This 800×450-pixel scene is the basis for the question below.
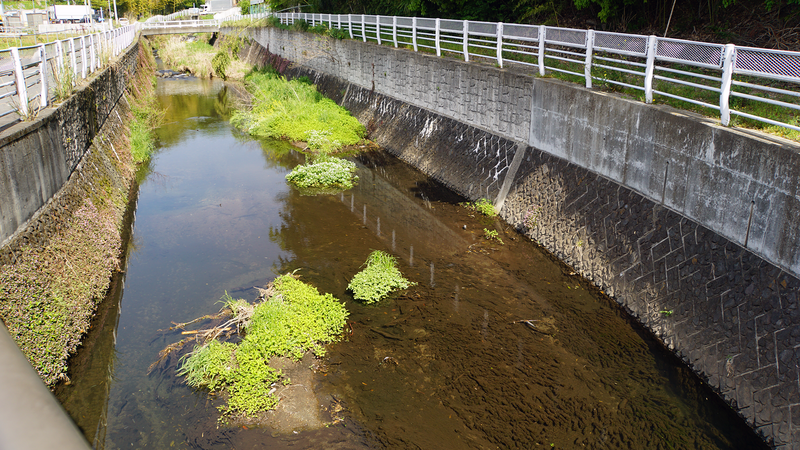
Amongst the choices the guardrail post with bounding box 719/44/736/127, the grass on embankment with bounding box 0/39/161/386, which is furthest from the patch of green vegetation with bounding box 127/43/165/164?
the guardrail post with bounding box 719/44/736/127

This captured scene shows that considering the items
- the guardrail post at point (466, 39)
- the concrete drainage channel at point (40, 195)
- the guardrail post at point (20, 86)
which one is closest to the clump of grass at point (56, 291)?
the concrete drainage channel at point (40, 195)

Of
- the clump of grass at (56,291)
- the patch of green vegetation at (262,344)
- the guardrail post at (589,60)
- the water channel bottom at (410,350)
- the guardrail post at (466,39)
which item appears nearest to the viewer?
the water channel bottom at (410,350)

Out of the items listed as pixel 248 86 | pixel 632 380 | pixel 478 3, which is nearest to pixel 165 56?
pixel 248 86

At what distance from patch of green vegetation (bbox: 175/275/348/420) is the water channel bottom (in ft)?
0.74

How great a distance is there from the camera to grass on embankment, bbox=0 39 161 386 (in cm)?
663

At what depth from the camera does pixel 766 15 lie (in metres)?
11.5

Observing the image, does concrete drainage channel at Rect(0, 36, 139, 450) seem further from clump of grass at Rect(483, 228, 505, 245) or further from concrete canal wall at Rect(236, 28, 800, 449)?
clump of grass at Rect(483, 228, 505, 245)

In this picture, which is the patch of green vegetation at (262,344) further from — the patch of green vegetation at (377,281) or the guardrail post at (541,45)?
the guardrail post at (541,45)

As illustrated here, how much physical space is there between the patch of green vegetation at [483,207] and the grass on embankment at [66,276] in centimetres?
732

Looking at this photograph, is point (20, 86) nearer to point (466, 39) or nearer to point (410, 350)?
point (410, 350)

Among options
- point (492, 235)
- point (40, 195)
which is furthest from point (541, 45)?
point (40, 195)

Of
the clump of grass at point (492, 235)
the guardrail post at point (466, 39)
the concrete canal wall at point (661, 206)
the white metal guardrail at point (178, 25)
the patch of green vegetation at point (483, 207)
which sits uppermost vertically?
the white metal guardrail at point (178, 25)

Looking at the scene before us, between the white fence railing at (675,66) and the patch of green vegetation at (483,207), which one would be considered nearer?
the white fence railing at (675,66)

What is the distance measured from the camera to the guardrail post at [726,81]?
712 centimetres
